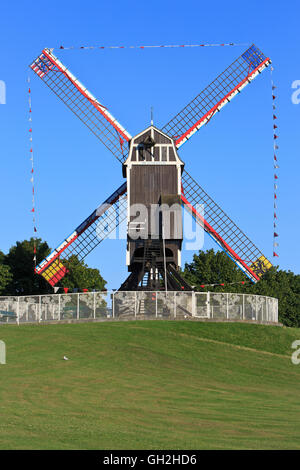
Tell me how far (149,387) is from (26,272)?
51.6 metres

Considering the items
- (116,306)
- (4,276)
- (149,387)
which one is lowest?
(149,387)

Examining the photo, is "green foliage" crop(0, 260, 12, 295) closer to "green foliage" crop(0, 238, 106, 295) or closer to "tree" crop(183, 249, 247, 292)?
"green foliage" crop(0, 238, 106, 295)

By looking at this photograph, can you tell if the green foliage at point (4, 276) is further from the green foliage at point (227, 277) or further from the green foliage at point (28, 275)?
the green foliage at point (227, 277)

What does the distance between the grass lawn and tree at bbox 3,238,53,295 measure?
3461 centimetres

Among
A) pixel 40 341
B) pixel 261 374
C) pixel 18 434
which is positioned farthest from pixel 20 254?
pixel 18 434

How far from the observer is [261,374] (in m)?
32.5

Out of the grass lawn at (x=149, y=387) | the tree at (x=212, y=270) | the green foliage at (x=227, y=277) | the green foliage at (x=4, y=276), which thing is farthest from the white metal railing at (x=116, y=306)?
the tree at (x=212, y=270)

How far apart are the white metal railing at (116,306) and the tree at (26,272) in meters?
30.5

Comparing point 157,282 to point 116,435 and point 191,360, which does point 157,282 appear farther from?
point 116,435

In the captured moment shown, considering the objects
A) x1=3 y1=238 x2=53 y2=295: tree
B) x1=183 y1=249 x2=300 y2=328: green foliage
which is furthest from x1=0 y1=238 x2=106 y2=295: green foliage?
x1=183 y1=249 x2=300 y2=328: green foliage

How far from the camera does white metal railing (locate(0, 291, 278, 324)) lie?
4197cm

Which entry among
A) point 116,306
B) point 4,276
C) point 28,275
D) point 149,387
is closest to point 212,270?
point 28,275

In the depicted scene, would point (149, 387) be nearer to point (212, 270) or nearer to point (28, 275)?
point (28, 275)

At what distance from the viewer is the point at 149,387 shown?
85.4ft
